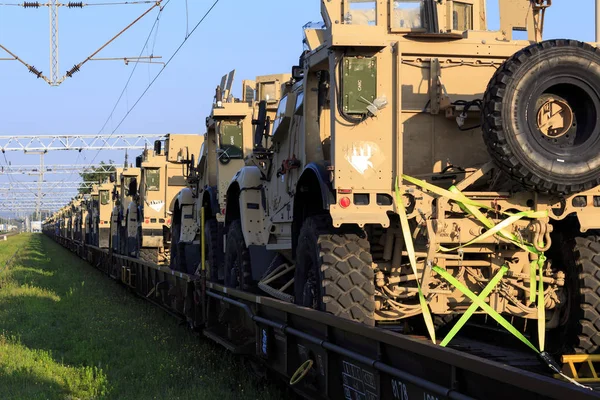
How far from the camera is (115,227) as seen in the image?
26.6m

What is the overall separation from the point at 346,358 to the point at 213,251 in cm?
699

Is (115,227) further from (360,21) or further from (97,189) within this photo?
(360,21)

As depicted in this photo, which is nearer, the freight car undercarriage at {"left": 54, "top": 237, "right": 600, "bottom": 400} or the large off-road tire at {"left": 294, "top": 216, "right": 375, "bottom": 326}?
the freight car undercarriage at {"left": 54, "top": 237, "right": 600, "bottom": 400}

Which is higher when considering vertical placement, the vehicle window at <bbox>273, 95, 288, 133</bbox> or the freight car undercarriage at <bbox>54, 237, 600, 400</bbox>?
the vehicle window at <bbox>273, 95, 288, 133</bbox>

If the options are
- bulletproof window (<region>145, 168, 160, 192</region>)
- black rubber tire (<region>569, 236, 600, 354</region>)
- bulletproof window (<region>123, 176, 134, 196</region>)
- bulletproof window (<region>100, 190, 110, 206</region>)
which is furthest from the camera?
bulletproof window (<region>100, 190, 110, 206</region>)

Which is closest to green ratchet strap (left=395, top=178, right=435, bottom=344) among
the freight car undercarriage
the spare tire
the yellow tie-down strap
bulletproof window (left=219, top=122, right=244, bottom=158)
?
the yellow tie-down strap

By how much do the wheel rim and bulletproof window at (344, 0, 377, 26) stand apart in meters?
1.70

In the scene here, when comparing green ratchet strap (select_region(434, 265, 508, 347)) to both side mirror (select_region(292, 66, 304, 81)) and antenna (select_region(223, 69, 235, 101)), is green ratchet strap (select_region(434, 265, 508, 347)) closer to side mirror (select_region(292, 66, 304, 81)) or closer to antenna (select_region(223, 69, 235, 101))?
side mirror (select_region(292, 66, 304, 81))

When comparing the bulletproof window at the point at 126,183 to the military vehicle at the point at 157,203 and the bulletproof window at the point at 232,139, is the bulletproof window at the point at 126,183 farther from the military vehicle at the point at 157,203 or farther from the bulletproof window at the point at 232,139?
the bulletproof window at the point at 232,139

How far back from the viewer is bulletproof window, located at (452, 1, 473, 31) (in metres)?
7.87

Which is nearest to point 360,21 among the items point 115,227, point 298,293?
point 298,293

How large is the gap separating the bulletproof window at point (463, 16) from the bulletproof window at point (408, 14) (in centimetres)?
60

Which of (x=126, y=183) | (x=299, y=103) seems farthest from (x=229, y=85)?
(x=126, y=183)

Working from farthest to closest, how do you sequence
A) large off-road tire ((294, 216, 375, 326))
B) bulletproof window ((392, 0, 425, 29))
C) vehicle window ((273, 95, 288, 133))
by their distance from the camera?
vehicle window ((273, 95, 288, 133)) < bulletproof window ((392, 0, 425, 29)) < large off-road tire ((294, 216, 375, 326))
